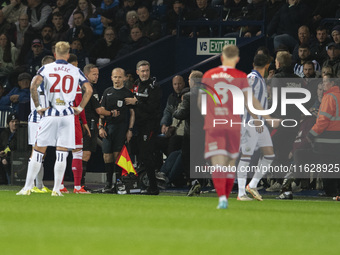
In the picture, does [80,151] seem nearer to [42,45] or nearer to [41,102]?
[41,102]

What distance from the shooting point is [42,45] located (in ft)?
71.6

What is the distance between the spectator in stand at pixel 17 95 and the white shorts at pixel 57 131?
684 cm

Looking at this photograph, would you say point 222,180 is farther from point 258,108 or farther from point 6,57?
point 6,57

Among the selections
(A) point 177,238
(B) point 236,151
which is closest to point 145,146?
(B) point 236,151

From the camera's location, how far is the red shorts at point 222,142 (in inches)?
405

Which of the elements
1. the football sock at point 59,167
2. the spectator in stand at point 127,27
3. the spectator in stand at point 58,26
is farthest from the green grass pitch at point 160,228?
the spectator in stand at point 58,26

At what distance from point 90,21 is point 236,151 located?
12.5 m

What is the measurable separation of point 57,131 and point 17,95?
732 centimetres

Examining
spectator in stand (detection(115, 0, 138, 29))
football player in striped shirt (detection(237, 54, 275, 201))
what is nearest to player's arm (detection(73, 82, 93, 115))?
football player in striped shirt (detection(237, 54, 275, 201))

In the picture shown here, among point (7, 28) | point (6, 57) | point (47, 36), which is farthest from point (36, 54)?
point (7, 28)

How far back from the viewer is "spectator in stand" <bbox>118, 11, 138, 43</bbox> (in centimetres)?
2098

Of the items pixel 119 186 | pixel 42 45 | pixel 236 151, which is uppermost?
pixel 42 45

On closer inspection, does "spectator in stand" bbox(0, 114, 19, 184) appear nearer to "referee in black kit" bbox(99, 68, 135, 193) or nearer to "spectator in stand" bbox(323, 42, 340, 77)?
"referee in black kit" bbox(99, 68, 135, 193)

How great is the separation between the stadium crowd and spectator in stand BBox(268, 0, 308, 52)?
22mm
